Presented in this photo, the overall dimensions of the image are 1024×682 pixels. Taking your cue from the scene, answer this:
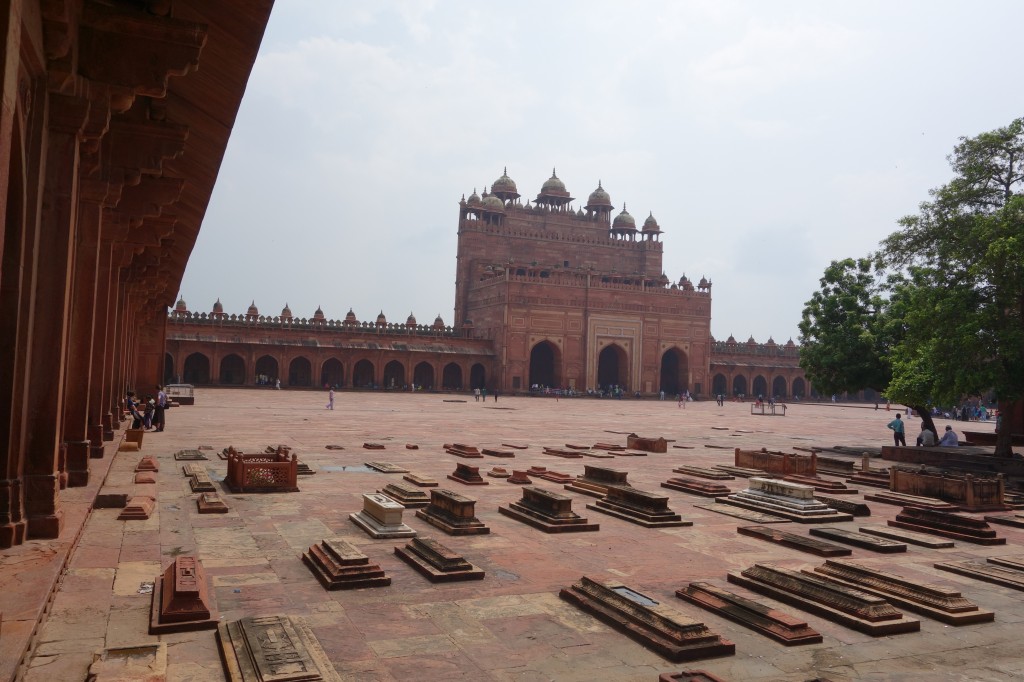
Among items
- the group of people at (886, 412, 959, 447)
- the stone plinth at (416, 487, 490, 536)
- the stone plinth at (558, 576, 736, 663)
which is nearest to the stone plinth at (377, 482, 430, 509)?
the stone plinth at (416, 487, 490, 536)

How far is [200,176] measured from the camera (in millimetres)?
9242

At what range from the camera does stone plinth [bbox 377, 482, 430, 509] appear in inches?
359

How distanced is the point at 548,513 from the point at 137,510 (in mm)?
4162

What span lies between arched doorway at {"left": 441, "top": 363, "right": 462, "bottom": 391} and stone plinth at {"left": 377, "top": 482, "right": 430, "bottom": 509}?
130 feet

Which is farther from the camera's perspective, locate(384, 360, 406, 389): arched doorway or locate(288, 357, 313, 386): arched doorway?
locate(384, 360, 406, 389): arched doorway

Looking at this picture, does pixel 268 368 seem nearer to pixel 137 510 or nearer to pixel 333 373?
pixel 333 373

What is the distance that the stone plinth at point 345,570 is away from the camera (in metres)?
5.57

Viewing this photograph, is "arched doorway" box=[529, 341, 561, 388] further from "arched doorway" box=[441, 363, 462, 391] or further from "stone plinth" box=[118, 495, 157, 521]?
"stone plinth" box=[118, 495, 157, 521]

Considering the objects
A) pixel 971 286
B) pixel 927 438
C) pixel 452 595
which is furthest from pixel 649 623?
pixel 927 438

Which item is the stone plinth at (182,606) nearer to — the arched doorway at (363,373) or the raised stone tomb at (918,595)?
the raised stone tomb at (918,595)

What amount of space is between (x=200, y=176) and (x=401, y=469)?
533 cm

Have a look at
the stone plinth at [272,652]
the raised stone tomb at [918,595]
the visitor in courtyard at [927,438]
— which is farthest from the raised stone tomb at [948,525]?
the visitor in courtyard at [927,438]

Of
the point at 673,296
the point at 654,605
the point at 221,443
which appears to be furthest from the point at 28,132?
the point at 673,296

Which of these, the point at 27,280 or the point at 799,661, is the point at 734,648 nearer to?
the point at 799,661
